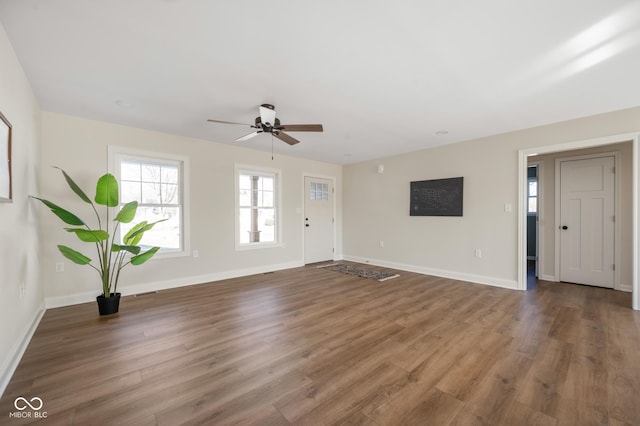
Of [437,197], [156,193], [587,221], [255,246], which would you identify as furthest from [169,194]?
[587,221]

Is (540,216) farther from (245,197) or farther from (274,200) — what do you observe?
(245,197)

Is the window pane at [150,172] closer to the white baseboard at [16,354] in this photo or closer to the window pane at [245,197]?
the window pane at [245,197]

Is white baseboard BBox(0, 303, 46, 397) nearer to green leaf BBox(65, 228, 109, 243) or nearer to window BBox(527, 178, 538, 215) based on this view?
green leaf BBox(65, 228, 109, 243)

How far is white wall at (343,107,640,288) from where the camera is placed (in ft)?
12.7

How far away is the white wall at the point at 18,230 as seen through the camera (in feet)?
6.29

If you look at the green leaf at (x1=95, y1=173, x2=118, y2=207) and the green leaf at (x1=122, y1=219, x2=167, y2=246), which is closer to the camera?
the green leaf at (x1=95, y1=173, x2=118, y2=207)

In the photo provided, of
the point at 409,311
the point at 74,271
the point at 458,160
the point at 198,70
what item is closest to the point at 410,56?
the point at 198,70

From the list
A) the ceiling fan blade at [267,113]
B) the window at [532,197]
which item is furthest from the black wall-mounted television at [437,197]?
the ceiling fan blade at [267,113]

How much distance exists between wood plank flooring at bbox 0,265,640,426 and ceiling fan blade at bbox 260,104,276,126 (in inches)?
87.4

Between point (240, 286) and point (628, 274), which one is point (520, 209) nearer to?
point (628, 274)

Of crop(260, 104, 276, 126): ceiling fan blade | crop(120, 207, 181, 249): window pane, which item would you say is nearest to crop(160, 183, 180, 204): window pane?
crop(120, 207, 181, 249): window pane

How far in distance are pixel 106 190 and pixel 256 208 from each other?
254 centimetres

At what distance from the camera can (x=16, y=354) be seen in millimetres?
2105

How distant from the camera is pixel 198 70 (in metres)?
2.38
